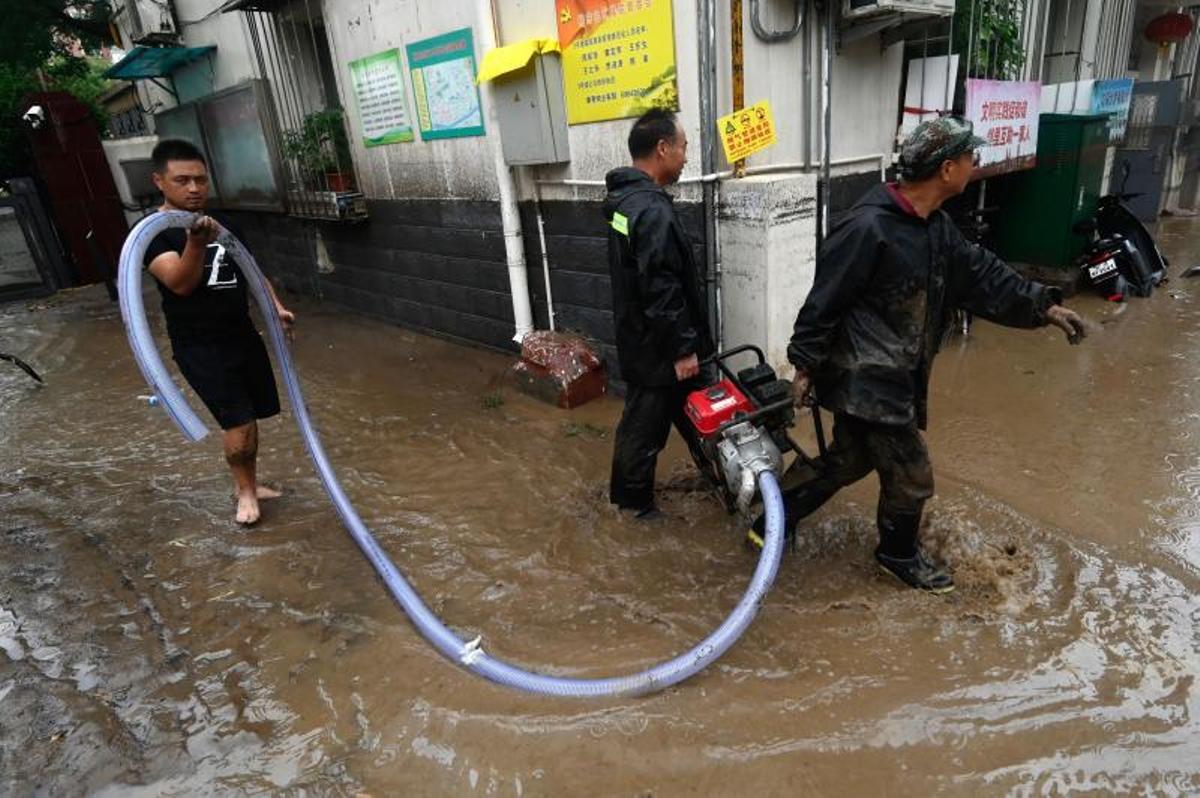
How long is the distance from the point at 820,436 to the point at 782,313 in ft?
4.83

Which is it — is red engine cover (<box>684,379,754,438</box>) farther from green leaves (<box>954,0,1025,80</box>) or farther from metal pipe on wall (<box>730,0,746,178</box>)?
green leaves (<box>954,0,1025,80</box>)

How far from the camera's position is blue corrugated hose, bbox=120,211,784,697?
2373 millimetres

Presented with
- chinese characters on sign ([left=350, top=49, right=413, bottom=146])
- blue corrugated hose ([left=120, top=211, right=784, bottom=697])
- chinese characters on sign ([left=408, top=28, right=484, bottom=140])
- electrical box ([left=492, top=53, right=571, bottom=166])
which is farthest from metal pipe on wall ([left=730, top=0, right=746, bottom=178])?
chinese characters on sign ([left=350, top=49, right=413, bottom=146])

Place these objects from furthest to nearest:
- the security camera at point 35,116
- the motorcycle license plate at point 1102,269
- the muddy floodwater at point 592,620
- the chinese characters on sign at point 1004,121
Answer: the security camera at point 35,116 → the motorcycle license plate at point 1102,269 → the chinese characters on sign at point 1004,121 → the muddy floodwater at point 592,620

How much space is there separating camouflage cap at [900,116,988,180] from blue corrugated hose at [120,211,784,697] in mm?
1205

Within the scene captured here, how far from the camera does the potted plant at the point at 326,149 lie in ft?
22.6

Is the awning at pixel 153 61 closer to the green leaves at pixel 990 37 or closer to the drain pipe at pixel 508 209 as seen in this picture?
the drain pipe at pixel 508 209

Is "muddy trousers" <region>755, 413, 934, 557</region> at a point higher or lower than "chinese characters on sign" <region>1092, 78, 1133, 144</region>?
lower

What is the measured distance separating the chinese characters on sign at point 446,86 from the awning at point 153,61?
13.9 ft

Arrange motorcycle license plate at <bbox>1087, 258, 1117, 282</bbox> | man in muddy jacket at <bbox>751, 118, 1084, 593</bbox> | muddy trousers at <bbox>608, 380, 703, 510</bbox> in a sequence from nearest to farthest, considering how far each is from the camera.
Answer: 1. man in muddy jacket at <bbox>751, 118, 1084, 593</bbox>
2. muddy trousers at <bbox>608, 380, 703, 510</bbox>
3. motorcycle license plate at <bbox>1087, 258, 1117, 282</bbox>

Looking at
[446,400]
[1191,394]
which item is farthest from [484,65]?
[1191,394]

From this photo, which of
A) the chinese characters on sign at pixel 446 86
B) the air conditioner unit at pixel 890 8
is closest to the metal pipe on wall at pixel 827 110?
the air conditioner unit at pixel 890 8

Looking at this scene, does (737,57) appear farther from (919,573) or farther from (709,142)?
(919,573)

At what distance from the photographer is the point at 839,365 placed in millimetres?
2645
